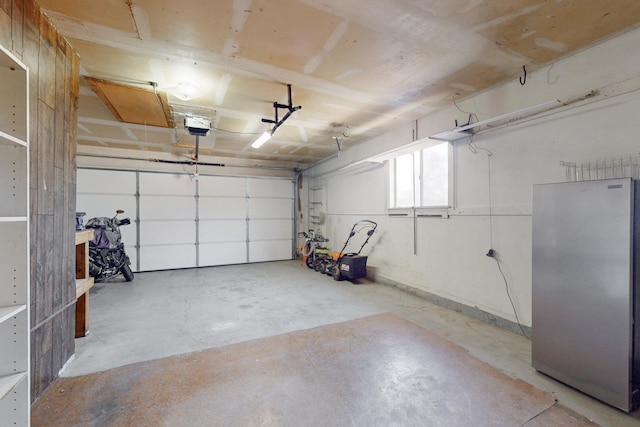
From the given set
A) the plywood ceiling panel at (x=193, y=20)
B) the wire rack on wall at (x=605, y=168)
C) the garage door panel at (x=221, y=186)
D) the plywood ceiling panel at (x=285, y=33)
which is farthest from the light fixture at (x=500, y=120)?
the garage door panel at (x=221, y=186)

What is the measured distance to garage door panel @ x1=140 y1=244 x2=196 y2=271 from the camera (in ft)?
20.7

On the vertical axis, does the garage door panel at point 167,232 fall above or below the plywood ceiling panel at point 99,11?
below

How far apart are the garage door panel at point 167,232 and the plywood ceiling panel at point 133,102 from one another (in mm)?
2996

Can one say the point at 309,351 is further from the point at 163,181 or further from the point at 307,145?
the point at 163,181

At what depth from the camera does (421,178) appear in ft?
14.0

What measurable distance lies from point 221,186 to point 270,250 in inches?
86.2

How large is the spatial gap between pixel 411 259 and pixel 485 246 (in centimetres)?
128

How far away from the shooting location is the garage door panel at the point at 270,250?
7453mm

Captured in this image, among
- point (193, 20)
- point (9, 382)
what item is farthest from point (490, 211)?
point (9, 382)

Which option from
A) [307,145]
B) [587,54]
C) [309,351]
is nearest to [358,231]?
[307,145]

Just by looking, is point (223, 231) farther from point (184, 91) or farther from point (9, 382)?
point (9, 382)

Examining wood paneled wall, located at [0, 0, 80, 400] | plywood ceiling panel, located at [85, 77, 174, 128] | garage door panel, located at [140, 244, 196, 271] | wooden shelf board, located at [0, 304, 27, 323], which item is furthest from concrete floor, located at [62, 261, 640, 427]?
plywood ceiling panel, located at [85, 77, 174, 128]

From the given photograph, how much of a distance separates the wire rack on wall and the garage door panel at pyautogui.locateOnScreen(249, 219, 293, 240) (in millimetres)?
6283

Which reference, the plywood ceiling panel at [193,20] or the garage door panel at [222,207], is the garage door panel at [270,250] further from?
→ the plywood ceiling panel at [193,20]
